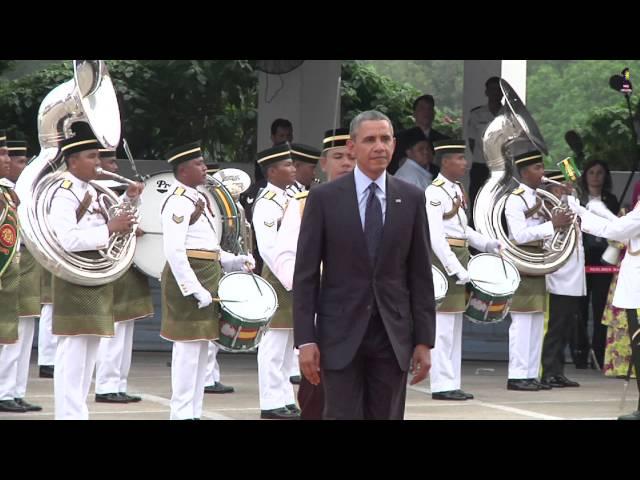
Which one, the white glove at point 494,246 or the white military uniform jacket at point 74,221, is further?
the white glove at point 494,246

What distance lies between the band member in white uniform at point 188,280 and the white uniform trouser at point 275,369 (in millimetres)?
843

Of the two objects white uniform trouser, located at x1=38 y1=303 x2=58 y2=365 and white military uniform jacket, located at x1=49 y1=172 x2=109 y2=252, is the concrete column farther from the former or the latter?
white military uniform jacket, located at x1=49 y1=172 x2=109 y2=252

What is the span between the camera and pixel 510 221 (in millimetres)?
10961

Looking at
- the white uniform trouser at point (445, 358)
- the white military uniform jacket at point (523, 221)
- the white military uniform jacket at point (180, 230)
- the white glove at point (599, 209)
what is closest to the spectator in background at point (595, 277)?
the white glove at point (599, 209)

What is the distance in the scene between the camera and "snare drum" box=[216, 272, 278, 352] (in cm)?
838

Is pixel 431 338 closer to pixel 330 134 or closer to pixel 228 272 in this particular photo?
pixel 330 134

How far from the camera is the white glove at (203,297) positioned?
823 cm

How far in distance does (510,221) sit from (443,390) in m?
1.53

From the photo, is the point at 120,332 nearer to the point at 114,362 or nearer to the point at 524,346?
the point at 114,362

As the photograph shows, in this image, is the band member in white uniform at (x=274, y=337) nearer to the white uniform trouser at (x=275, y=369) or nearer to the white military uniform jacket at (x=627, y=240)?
the white uniform trouser at (x=275, y=369)

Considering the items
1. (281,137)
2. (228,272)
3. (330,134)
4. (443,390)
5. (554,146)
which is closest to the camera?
(330,134)

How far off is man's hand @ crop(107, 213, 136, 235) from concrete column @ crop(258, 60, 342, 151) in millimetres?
6585

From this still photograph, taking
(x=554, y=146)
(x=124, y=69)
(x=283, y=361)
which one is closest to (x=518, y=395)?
(x=283, y=361)

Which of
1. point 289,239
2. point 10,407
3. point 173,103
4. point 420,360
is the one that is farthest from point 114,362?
point 173,103
